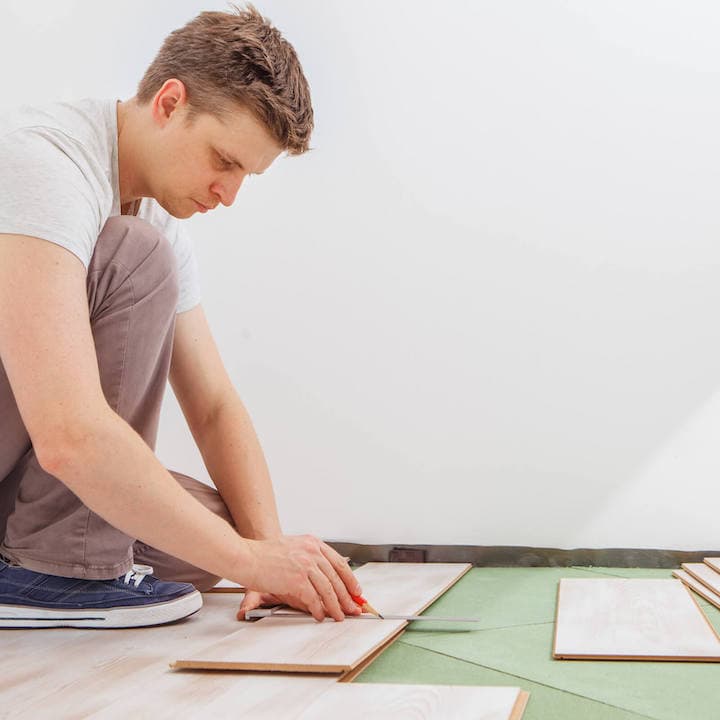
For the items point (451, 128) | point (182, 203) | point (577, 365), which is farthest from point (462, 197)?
point (182, 203)

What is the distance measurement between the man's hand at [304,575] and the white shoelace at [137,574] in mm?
330

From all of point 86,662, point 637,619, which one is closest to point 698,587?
point 637,619

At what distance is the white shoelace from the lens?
1.67m

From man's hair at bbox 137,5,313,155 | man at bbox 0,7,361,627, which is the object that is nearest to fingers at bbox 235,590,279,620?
man at bbox 0,7,361,627

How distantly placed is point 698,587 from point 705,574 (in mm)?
148

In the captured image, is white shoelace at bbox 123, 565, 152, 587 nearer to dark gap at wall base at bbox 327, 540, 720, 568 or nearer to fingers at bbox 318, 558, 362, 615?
fingers at bbox 318, 558, 362, 615

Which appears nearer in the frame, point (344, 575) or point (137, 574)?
point (344, 575)

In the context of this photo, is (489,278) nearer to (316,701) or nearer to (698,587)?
(698,587)

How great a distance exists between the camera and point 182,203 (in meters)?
1.67

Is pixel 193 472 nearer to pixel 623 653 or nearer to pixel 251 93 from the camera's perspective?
pixel 251 93

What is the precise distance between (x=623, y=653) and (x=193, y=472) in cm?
166

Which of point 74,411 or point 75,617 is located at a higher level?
point 74,411

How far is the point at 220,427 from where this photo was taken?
1.90m

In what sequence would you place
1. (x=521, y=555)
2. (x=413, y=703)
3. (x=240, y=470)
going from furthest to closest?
(x=521, y=555), (x=240, y=470), (x=413, y=703)
